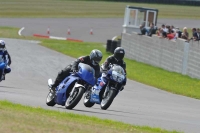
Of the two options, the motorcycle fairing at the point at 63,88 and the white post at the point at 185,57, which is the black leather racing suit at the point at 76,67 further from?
the white post at the point at 185,57

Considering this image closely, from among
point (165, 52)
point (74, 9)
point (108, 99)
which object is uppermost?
point (108, 99)

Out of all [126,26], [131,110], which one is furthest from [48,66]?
[126,26]

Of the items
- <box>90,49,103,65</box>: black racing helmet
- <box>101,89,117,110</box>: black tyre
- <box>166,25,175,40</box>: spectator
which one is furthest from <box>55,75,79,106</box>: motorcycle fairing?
<box>166,25,175,40</box>: spectator

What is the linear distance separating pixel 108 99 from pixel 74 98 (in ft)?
3.43

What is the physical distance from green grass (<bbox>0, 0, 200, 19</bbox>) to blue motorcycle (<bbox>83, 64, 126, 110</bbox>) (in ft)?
161

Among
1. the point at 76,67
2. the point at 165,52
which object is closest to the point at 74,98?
the point at 76,67

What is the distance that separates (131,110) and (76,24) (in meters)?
46.1

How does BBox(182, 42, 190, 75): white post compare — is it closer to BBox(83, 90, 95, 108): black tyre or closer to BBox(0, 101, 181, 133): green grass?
BBox(83, 90, 95, 108): black tyre

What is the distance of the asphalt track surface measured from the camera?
13.9 meters

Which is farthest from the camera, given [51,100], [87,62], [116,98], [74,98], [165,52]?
[165,52]

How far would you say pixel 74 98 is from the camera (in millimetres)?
14414

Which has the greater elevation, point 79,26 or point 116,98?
point 116,98

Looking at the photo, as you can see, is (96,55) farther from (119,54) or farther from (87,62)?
(119,54)

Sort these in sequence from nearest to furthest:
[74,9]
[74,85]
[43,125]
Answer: [43,125], [74,85], [74,9]
